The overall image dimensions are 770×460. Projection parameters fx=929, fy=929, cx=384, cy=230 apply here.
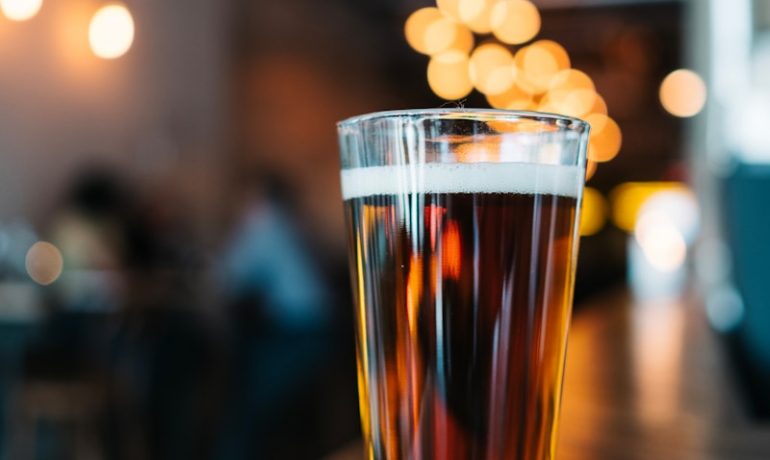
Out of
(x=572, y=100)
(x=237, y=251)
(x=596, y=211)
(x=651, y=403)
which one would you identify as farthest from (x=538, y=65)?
(x=651, y=403)

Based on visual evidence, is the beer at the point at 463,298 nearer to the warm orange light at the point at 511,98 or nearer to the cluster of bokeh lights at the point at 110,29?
the cluster of bokeh lights at the point at 110,29

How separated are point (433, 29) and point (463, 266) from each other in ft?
21.3

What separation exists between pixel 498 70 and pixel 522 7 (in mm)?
1125

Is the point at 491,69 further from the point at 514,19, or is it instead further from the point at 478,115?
the point at 478,115

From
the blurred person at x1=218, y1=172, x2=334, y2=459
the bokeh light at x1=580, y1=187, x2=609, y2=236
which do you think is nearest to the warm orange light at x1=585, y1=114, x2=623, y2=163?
the bokeh light at x1=580, y1=187, x2=609, y2=236

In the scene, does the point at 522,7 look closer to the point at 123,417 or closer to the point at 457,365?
the point at 123,417

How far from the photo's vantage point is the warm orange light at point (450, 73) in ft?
23.5

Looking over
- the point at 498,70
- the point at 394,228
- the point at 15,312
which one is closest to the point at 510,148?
the point at 394,228

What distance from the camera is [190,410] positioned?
3979 mm

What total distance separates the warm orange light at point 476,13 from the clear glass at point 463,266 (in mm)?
5845

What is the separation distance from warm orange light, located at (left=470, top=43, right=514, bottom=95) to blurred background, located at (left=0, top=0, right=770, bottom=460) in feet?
0.14

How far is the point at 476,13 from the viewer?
20.8 ft

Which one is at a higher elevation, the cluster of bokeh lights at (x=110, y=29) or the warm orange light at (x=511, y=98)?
the cluster of bokeh lights at (x=110, y=29)

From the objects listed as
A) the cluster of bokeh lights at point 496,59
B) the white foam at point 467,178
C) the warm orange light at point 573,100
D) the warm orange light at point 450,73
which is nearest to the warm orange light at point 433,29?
the cluster of bokeh lights at point 496,59
